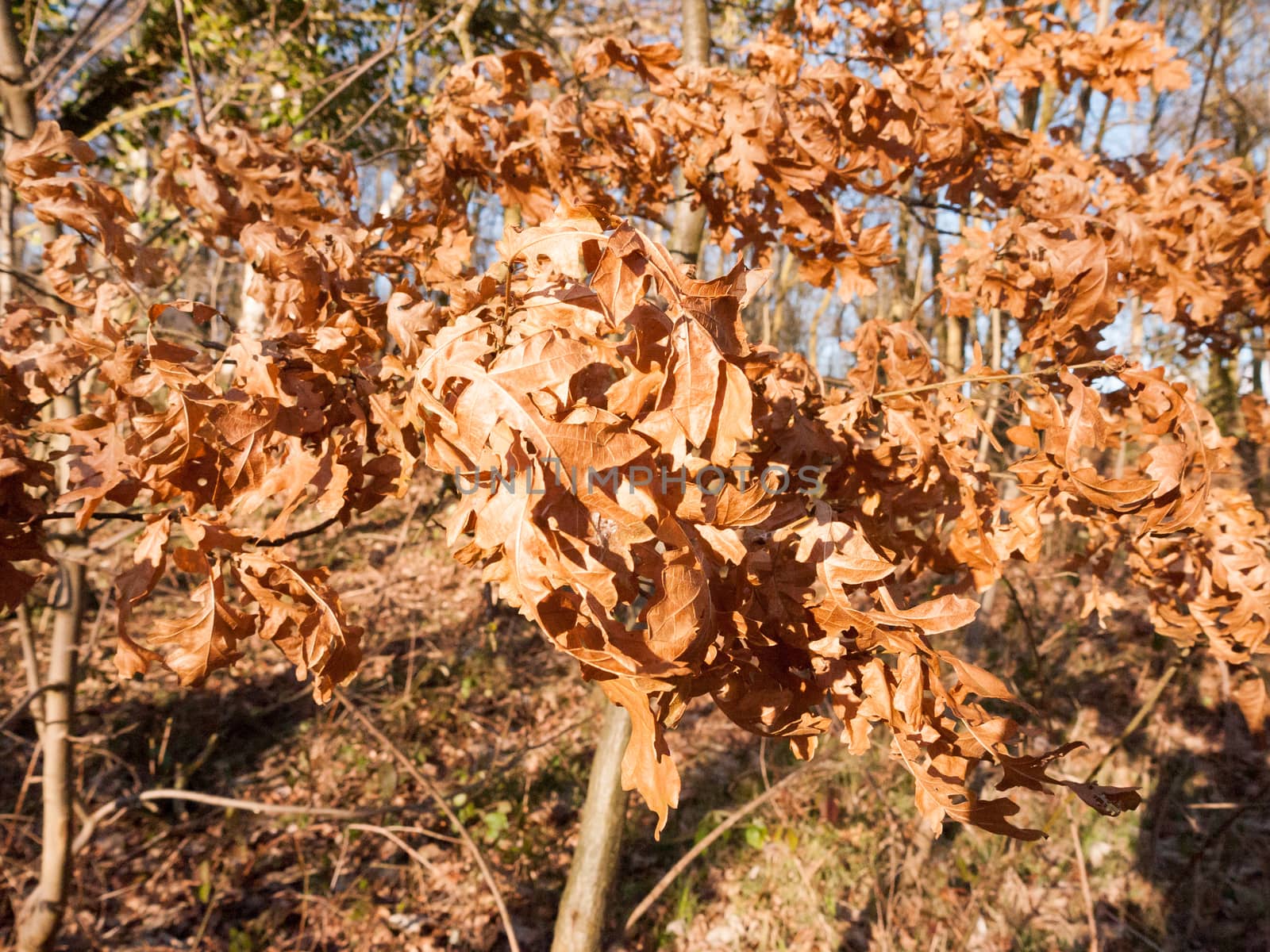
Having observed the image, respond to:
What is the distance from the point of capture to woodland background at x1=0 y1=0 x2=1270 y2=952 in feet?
6.31

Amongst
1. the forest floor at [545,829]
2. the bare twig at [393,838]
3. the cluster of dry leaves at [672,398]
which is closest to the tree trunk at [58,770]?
the forest floor at [545,829]

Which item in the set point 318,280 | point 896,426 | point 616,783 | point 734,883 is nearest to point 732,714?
point 896,426

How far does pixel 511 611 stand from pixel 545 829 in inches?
88.8

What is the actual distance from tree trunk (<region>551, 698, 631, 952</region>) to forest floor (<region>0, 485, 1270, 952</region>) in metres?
0.41

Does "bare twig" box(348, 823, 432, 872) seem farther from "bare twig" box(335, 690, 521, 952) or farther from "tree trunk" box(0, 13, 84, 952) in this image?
"tree trunk" box(0, 13, 84, 952)

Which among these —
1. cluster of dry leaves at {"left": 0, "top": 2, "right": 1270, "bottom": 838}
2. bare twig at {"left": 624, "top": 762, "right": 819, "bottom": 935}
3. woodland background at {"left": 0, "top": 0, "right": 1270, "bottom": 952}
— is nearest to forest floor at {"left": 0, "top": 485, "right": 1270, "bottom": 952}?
woodland background at {"left": 0, "top": 0, "right": 1270, "bottom": 952}

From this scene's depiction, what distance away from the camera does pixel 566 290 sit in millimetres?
993

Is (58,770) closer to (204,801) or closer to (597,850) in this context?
(204,801)

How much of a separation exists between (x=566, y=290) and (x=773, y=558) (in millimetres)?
515

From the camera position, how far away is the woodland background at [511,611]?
1.92 m

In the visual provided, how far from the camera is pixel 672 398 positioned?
0.89 metres

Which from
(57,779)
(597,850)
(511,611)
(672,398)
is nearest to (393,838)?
(597,850)

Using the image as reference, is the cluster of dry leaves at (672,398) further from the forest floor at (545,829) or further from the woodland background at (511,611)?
the forest floor at (545,829)

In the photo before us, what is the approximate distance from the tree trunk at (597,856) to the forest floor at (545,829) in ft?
1.35
